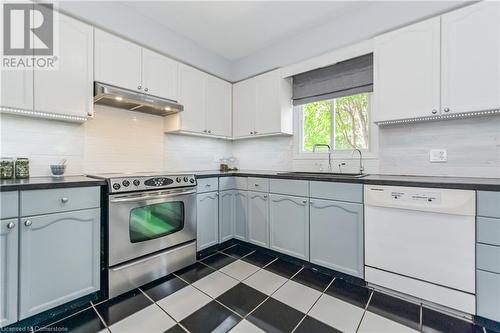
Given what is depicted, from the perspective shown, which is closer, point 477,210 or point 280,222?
point 477,210

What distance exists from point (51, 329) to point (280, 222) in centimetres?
186

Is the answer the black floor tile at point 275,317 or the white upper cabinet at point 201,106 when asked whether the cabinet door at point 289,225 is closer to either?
the black floor tile at point 275,317

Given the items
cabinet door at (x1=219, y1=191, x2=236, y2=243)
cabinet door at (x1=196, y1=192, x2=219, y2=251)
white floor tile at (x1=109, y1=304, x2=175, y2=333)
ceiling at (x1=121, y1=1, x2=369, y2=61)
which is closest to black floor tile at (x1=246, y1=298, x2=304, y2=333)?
white floor tile at (x1=109, y1=304, x2=175, y2=333)

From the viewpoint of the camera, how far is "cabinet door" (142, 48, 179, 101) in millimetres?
2359

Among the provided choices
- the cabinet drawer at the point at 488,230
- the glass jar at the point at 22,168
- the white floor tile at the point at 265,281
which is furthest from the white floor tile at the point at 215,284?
the cabinet drawer at the point at 488,230

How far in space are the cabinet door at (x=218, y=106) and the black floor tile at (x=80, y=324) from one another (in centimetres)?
219

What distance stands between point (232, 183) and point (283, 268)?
109 centimetres

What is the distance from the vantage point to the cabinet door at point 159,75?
2.36 metres

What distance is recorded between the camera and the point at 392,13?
2037mm

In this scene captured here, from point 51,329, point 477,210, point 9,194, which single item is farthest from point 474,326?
point 9,194

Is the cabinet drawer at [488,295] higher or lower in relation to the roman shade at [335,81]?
lower

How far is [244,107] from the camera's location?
3230 millimetres

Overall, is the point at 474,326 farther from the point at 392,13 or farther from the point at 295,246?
the point at 392,13

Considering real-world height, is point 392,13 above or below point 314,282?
above
